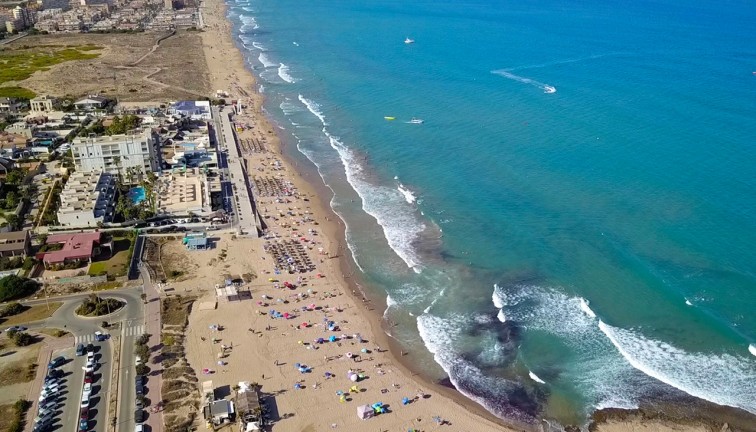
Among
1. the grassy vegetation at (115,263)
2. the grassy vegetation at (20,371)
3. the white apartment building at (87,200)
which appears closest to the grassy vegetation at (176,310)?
the grassy vegetation at (115,263)

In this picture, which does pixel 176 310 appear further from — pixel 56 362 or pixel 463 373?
pixel 463 373

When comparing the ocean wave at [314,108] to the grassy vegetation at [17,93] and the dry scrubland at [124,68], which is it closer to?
the dry scrubland at [124,68]

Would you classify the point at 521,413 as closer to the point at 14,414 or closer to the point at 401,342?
the point at 401,342

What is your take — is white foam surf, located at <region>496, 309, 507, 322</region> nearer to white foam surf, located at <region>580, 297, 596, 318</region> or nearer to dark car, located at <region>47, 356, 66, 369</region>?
white foam surf, located at <region>580, 297, 596, 318</region>

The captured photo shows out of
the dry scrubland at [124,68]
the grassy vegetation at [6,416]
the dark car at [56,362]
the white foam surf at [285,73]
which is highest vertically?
the dark car at [56,362]

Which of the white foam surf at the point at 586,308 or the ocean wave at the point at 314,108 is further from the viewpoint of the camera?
the ocean wave at the point at 314,108

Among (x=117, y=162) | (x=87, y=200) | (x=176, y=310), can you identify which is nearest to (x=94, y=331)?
(x=176, y=310)

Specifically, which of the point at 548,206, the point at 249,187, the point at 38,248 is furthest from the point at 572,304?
the point at 38,248
